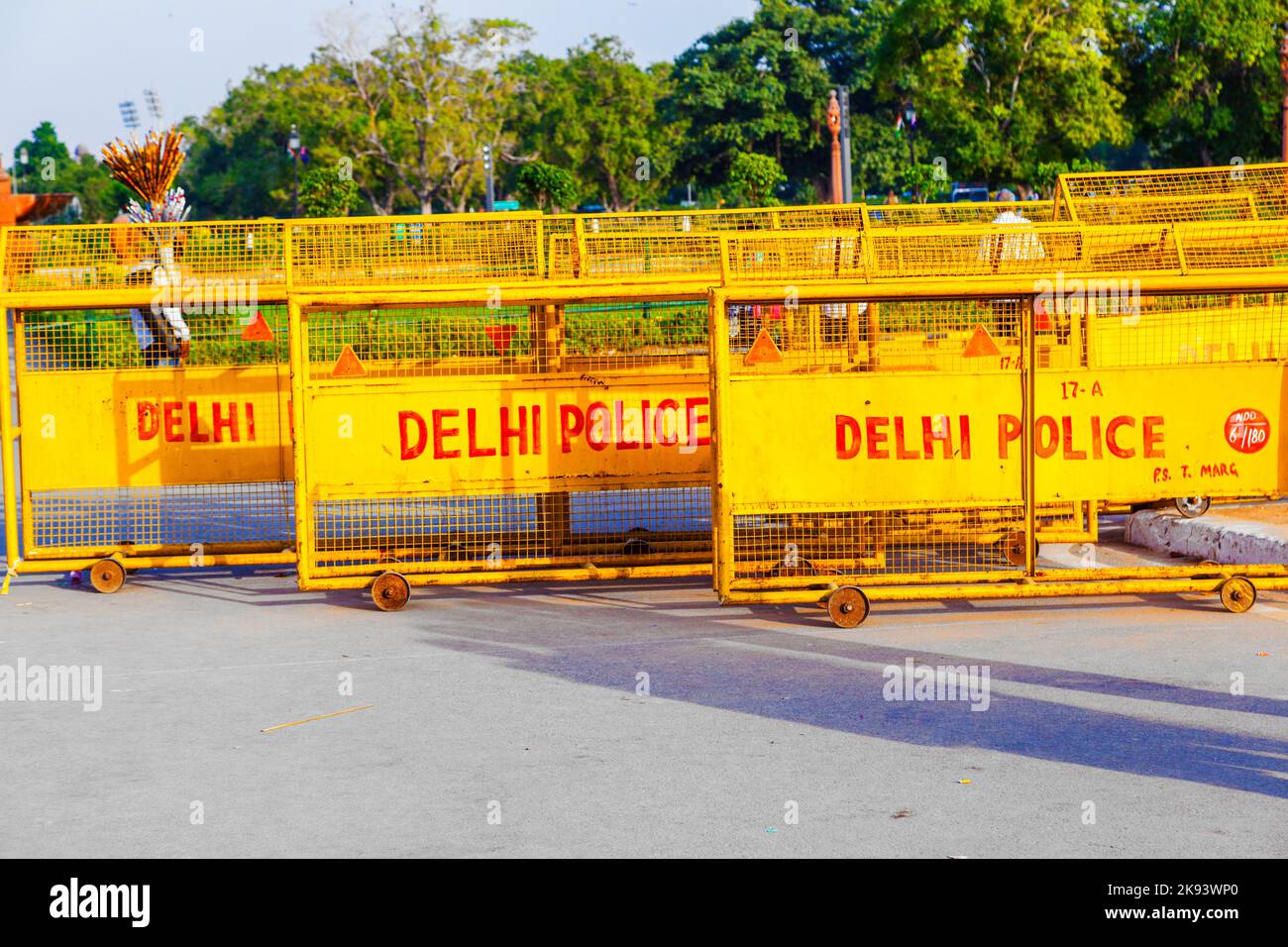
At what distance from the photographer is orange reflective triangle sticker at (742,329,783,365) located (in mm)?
9943

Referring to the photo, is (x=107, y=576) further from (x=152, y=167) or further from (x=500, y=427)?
(x=152, y=167)

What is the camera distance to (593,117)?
69.6 meters

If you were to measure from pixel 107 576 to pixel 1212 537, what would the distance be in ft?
24.4

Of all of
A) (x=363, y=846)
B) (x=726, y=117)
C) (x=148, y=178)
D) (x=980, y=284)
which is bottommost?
(x=363, y=846)

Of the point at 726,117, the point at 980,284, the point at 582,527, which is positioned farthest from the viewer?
the point at 726,117

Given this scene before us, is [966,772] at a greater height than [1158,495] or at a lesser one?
lesser

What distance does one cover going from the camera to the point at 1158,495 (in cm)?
907

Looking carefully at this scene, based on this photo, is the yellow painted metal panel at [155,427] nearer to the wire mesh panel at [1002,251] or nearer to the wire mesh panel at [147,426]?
the wire mesh panel at [147,426]

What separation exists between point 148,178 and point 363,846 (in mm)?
10713

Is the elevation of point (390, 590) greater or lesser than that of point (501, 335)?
lesser

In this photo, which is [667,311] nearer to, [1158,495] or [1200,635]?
[1158,495]

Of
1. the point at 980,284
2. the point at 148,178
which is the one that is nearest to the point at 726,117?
the point at 148,178

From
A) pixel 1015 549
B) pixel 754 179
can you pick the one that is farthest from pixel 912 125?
pixel 1015 549
